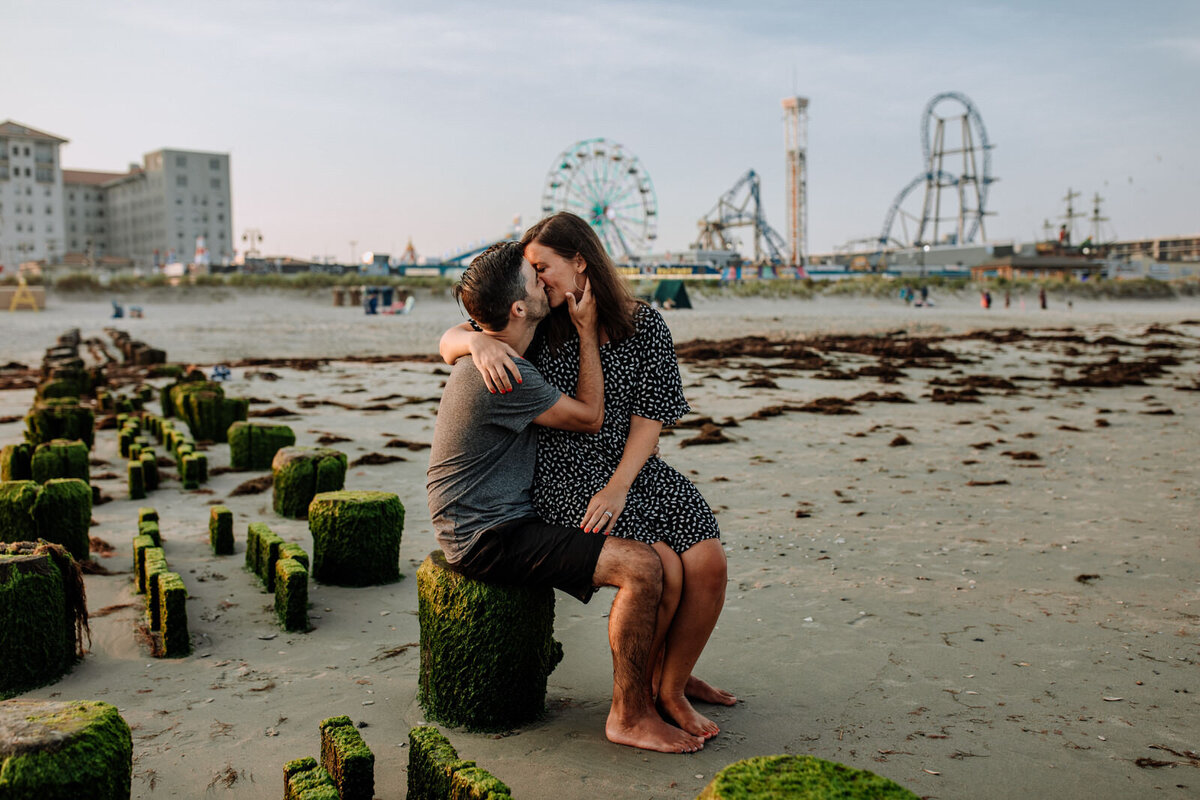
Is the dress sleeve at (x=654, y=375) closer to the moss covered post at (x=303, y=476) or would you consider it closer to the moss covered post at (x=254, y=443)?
the moss covered post at (x=303, y=476)

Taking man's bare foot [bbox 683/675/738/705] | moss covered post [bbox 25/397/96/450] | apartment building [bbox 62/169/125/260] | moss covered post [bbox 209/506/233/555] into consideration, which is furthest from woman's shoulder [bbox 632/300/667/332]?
apartment building [bbox 62/169/125/260]

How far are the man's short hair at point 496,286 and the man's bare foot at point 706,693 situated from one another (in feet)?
3.99

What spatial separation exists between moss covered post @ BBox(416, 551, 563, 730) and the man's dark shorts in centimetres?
5

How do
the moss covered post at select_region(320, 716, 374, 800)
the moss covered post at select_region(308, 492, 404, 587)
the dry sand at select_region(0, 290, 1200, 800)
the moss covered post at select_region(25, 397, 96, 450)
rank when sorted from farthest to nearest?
the moss covered post at select_region(25, 397, 96, 450), the moss covered post at select_region(308, 492, 404, 587), the dry sand at select_region(0, 290, 1200, 800), the moss covered post at select_region(320, 716, 374, 800)

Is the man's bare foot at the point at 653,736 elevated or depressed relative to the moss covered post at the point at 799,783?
depressed

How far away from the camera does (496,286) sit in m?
2.62

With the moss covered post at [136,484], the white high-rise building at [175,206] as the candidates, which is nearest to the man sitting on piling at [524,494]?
the moss covered post at [136,484]

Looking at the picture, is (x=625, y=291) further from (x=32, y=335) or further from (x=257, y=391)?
(x=32, y=335)

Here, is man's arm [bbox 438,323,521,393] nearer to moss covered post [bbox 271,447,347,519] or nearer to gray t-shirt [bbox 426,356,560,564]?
gray t-shirt [bbox 426,356,560,564]

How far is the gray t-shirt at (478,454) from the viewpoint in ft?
8.38

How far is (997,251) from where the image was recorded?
222ft

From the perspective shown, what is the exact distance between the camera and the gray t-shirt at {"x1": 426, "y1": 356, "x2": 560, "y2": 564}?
8.38 feet

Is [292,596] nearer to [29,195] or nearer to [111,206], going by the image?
[29,195]

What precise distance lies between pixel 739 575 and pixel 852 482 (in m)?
2.14
